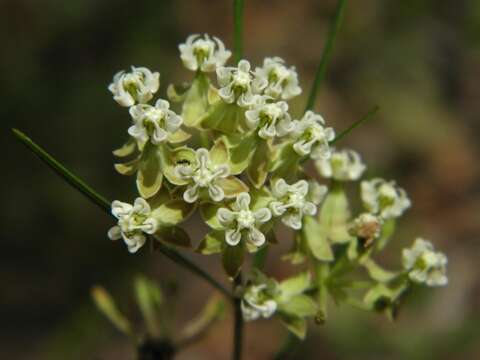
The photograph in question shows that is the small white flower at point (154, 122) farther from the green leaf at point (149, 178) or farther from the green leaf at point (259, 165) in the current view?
the green leaf at point (259, 165)

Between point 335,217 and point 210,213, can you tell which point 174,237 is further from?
point 335,217

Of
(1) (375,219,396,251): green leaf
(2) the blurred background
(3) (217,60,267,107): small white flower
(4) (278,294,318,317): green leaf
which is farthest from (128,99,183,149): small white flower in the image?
(2) the blurred background

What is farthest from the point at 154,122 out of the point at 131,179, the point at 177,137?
the point at 131,179

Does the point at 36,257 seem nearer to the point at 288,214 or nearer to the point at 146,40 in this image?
the point at 146,40

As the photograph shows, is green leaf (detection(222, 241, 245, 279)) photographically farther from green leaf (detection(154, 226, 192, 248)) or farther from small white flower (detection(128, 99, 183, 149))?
small white flower (detection(128, 99, 183, 149))

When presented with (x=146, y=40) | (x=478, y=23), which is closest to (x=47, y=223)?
(x=146, y=40)

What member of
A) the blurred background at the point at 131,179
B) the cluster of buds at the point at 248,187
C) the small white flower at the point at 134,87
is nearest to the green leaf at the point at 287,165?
the cluster of buds at the point at 248,187
